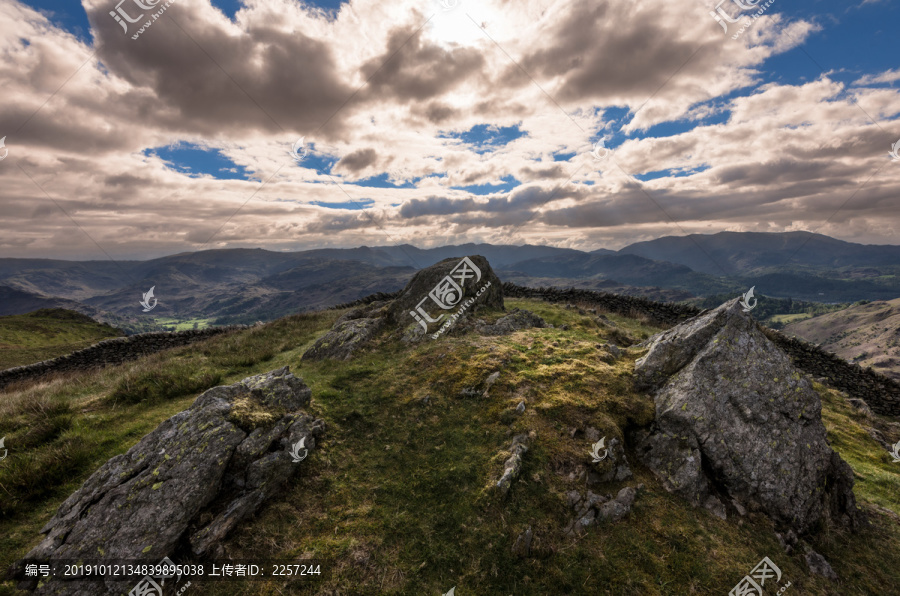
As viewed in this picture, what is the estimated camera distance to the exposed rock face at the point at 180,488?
6.39m

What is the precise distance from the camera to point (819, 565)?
726 cm

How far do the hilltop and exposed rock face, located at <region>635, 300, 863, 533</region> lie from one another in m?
0.31

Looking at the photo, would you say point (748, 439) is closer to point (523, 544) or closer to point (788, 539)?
point (788, 539)

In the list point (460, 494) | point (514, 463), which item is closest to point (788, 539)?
point (514, 463)

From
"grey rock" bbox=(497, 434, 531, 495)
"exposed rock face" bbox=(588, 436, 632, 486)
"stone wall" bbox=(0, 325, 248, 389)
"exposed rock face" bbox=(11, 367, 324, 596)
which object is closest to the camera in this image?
"exposed rock face" bbox=(11, 367, 324, 596)

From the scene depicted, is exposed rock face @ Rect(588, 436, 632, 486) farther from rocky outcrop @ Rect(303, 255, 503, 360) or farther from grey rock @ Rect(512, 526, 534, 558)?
rocky outcrop @ Rect(303, 255, 503, 360)

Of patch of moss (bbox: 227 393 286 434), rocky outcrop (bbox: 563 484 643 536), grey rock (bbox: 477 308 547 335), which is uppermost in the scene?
grey rock (bbox: 477 308 547 335)

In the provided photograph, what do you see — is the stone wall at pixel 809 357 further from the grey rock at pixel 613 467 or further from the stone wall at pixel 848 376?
the grey rock at pixel 613 467

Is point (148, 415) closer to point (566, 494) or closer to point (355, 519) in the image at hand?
point (355, 519)

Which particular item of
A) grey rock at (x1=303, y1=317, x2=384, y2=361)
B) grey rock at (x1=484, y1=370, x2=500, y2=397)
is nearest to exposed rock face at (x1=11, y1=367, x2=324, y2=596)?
grey rock at (x1=484, y1=370, x2=500, y2=397)

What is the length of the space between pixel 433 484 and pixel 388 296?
2767 cm

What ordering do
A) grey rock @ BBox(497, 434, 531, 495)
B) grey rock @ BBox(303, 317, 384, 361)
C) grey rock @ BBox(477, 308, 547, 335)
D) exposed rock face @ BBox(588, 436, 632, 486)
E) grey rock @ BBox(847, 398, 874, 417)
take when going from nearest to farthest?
grey rock @ BBox(497, 434, 531, 495)
exposed rock face @ BBox(588, 436, 632, 486)
grey rock @ BBox(303, 317, 384, 361)
grey rock @ BBox(847, 398, 874, 417)
grey rock @ BBox(477, 308, 547, 335)

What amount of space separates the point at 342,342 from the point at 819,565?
1669 cm

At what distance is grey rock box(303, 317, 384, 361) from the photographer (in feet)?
52.8
